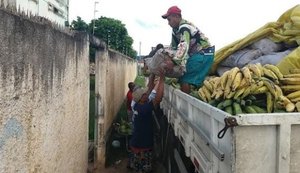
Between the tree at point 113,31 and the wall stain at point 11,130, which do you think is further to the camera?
the tree at point 113,31

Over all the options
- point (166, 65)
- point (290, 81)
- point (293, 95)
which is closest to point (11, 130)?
point (293, 95)

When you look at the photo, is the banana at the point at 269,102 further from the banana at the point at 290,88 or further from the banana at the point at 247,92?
the banana at the point at 290,88

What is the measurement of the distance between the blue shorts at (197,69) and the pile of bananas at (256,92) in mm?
2319

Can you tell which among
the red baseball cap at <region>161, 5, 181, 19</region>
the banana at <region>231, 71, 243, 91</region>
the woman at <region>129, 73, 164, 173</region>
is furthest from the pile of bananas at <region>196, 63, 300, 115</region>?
the woman at <region>129, 73, 164, 173</region>

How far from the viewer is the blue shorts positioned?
5633 millimetres

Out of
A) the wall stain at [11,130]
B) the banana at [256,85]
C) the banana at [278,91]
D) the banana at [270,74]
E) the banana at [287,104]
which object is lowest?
the wall stain at [11,130]

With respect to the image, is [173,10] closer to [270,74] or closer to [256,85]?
[270,74]

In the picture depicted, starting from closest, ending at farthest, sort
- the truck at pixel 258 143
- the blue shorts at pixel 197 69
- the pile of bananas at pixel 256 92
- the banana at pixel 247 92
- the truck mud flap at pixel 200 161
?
the truck at pixel 258 143, the truck mud flap at pixel 200 161, the pile of bananas at pixel 256 92, the banana at pixel 247 92, the blue shorts at pixel 197 69

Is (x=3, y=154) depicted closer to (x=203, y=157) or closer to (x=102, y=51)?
(x=203, y=157)

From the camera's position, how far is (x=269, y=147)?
2.22 m

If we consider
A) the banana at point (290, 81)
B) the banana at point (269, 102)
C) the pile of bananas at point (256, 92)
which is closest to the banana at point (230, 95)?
the pile of bananas at point (256, 92)

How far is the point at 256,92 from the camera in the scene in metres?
3.02

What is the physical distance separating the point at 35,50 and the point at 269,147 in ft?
6.00

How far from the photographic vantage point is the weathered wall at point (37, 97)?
2.48 m
